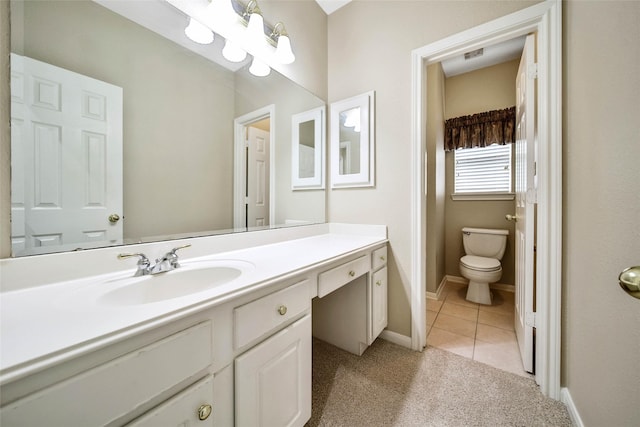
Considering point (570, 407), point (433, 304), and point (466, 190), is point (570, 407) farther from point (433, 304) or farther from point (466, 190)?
point (466, 190)

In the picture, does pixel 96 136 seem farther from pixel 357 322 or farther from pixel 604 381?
pixel 604 381

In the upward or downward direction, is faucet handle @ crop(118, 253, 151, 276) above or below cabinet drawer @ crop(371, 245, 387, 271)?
above

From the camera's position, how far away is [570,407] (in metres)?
1.14

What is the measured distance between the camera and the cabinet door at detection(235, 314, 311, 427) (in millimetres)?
736

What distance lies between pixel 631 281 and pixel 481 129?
9.59ft

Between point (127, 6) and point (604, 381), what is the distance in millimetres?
2333

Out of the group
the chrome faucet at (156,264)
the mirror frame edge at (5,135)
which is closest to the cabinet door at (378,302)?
the chrome faucet at (156,264)

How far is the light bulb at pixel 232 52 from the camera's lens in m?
1.27

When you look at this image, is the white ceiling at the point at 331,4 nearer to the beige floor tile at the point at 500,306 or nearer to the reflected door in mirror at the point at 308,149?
the reflected door in mirror at the point at 308,149

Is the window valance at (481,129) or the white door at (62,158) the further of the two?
the window valance at (481,129)

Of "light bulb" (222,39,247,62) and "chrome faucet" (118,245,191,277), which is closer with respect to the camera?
"chrome faucet" (118,245,191,277)

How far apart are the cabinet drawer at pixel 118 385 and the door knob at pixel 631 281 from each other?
2.98 ft

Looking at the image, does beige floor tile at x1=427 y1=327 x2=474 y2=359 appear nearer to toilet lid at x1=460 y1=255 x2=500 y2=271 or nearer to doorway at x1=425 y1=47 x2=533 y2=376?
doorway at x1=425 y1=47 x2=533 y2=376

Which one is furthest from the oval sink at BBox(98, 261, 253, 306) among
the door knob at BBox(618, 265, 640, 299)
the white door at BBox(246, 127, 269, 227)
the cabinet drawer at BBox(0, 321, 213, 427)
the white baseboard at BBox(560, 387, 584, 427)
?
the white baseboard at BBox(560, 387, 584, 427)
